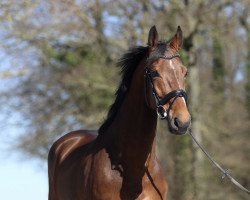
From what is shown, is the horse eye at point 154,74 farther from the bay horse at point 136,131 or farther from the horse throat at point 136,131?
the horse throat at point 136,131

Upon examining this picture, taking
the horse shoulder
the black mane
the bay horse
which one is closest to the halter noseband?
the bay horse

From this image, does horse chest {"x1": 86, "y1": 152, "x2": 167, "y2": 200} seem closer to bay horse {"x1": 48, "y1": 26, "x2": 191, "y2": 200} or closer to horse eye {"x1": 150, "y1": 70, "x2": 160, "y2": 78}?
bay horse {"x1": 48, "y1": 26, "x2": 191, "y2": 200}

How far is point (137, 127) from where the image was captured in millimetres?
6473

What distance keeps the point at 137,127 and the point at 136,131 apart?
38 mm

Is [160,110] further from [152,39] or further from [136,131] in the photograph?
[152,39]

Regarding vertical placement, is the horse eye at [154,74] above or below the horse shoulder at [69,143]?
above

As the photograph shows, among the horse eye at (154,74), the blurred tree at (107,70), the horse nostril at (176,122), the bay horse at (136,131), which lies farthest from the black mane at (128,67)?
the blurred tree at (107,70)

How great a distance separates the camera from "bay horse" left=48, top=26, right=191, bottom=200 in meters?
6.04

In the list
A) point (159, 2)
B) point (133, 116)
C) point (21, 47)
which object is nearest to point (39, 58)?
point (21, 47)

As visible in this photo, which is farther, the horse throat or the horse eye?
the horse throat

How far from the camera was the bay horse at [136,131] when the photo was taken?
6.04 meters

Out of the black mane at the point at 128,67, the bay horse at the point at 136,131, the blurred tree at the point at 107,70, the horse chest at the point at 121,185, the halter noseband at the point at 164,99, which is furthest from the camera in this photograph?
the blurred tree at the point at 107,70

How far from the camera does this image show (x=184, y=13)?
62.4 feet

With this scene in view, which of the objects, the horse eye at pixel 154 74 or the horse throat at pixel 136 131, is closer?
the horse eye at pixel 154 74
